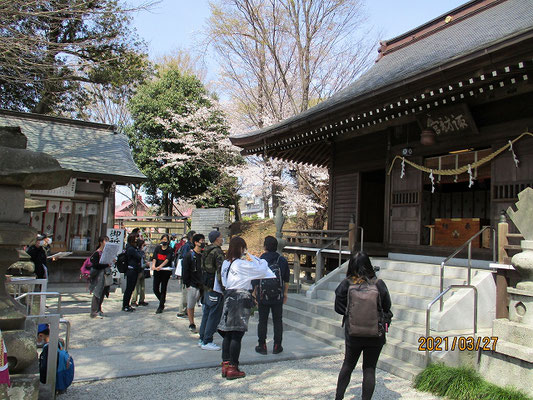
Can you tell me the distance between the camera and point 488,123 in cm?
812

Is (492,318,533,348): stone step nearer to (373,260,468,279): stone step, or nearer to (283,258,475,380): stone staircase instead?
(283,258,475,380): stone staircase

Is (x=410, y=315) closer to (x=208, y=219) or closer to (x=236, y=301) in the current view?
(x=236, y=301)

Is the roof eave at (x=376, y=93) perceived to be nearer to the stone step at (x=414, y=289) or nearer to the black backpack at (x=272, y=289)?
the stone step at (x=414, y=289)

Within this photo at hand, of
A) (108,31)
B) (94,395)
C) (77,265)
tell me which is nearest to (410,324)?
(94,395)

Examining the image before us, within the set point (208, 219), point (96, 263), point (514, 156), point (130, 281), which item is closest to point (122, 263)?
point (130, 281)

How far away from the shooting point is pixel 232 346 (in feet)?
15.6

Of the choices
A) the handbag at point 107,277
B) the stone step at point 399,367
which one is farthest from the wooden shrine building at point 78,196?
the stone step at point 399,367

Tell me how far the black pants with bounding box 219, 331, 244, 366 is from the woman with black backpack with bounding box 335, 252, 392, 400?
1.34 metres

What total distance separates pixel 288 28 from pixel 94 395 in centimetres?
1789

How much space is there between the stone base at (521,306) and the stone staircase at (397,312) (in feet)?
3.86

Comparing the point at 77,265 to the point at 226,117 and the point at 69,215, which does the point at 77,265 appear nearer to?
the point at 69,215

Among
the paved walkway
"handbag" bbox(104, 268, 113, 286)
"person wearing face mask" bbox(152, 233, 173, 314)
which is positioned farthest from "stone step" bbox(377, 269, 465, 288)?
"handbag" bbox(104, 268, 113, 286)

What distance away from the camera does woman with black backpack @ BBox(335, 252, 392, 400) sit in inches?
142
